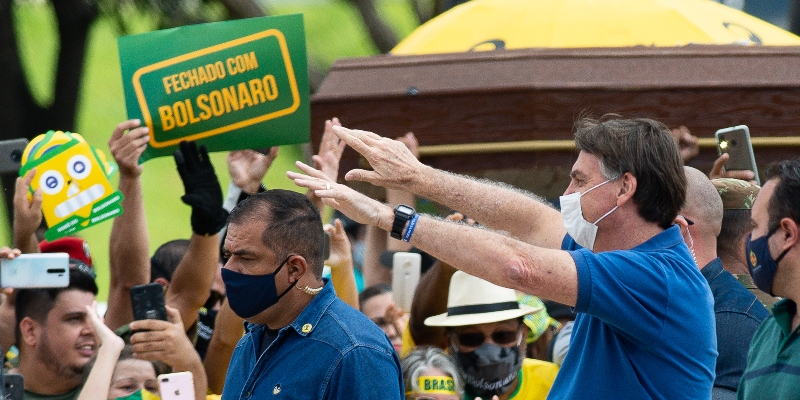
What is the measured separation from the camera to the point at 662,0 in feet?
20.4

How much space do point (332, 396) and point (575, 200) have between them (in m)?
0.86

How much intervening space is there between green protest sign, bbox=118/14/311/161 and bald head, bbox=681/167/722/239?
166 cm

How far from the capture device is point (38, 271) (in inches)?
167

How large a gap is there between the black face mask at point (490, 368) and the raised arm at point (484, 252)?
172 centimetres

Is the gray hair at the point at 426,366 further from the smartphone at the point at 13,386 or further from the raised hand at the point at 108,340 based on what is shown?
the smartphone at the point at 13,386

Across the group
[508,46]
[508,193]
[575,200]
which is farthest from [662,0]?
[575,200]

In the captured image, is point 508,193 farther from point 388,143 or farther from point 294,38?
point 294,38

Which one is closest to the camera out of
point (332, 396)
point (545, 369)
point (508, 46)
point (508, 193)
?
point (332, 396)

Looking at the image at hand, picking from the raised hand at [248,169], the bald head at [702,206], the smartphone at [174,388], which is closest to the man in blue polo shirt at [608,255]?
the bald head at [702,206]

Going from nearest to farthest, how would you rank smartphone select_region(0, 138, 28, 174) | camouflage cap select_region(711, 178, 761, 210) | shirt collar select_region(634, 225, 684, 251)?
shirt collar select_region(634, 225, 684, 251) → smartphone select_region(0, 138, 28, 174) → camouflage cap select_region(711, 178, 761, 210)

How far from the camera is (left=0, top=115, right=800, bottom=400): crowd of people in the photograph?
3.07 m

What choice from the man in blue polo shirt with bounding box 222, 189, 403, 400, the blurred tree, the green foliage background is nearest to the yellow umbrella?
the man in blue polo shirt with bounding box 222, 189, 403, 400

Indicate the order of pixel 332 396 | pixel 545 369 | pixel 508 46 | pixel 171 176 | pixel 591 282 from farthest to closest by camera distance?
pixel 171 176 → pixel 508 46 → pixel 545 369 → pixel 332 396 → pixel 591 282

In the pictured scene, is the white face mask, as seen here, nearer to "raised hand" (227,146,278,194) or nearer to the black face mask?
the black face mask
